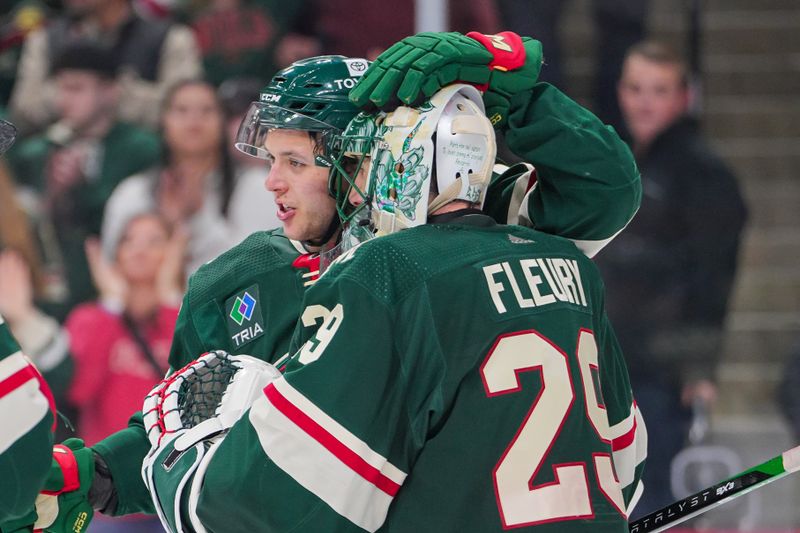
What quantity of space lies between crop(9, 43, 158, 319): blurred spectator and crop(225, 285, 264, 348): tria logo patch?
2.55 metres

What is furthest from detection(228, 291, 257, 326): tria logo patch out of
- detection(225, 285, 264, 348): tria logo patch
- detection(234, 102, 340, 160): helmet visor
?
detection(234, 102, 340, 160): helmet visor

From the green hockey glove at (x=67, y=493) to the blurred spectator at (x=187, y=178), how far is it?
2.49m

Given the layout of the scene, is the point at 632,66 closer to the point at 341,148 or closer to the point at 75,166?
→ the point at 75,166

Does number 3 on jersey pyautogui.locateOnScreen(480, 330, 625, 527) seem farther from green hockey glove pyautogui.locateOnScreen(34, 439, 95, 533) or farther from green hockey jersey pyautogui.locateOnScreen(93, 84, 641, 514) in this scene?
green hockey glove pyautogui.locateOnScreen(34, 439, 95, 533)

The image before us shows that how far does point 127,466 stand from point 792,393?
2.71 m

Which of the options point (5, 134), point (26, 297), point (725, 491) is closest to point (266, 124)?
point (5, 134)

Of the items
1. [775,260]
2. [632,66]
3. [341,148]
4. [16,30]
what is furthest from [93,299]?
[341,148]

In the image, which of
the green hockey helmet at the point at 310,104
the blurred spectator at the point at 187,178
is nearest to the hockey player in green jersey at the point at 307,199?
the green hockey helmet at the point at 310,104

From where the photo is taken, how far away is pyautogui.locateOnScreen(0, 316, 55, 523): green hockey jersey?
164 cm

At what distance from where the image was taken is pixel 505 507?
66.1 inches

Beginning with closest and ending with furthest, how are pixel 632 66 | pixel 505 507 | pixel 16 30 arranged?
pixel 505 507 → pixel 632 66 → pixel 16 30

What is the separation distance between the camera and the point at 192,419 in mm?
1839

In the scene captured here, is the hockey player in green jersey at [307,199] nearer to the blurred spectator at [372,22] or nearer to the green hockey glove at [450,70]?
the green hockey glove at [450,70]

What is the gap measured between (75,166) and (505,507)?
10.7 ft
